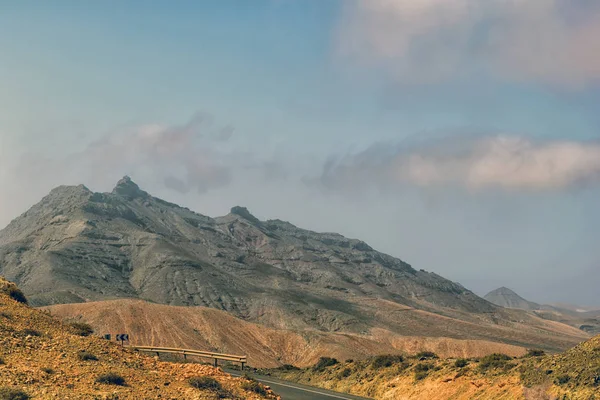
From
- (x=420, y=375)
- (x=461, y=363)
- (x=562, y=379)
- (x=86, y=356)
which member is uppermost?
(x=86, y=356)

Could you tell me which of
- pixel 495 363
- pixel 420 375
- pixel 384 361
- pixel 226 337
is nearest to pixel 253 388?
pixel 495 363

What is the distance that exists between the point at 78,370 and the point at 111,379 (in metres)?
1.91

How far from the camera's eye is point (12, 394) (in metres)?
24.1

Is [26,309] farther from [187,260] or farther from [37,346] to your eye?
[187,260]

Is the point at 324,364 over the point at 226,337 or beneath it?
beneath

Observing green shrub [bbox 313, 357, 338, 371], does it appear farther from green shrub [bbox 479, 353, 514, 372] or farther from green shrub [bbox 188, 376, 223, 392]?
green shrub [bbox 188, 376, 223, 392]

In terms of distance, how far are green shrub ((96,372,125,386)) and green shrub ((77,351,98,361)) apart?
9.29 ft

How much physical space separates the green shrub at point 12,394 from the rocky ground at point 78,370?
0.01 m

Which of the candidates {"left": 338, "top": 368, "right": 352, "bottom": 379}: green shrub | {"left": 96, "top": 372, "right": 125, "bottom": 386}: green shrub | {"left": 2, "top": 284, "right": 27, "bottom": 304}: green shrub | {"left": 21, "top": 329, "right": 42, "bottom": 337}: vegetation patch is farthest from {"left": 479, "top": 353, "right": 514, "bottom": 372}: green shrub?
{"left": 2, "top": 284, "right": 27, "bottom": 304}: green shrub

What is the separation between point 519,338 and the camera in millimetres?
154875

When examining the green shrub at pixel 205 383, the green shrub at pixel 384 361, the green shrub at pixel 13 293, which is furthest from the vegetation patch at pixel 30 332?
the green shrub at pixel 384 361

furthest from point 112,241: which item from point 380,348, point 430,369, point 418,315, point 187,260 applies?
point 430,369

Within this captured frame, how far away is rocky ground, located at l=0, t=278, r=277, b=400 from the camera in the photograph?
86.0ft

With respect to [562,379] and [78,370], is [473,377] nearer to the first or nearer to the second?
[562,379]
